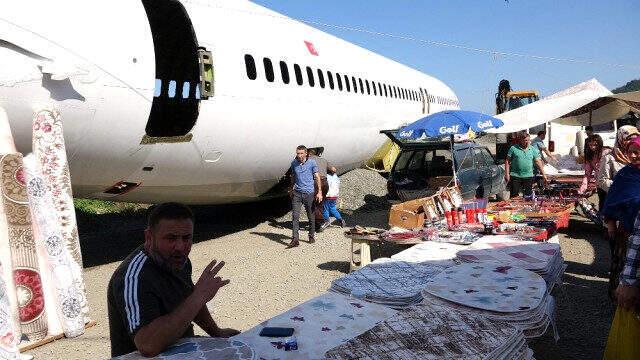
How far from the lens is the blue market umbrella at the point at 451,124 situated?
9680 mm

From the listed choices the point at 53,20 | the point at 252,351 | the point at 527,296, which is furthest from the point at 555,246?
the point at 53,20

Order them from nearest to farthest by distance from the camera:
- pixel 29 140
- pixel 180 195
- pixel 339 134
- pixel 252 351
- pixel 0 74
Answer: pixel 252 351 → pixel 0 74 → pixel 29 140 → pixel 180 195 → pixel 339 134

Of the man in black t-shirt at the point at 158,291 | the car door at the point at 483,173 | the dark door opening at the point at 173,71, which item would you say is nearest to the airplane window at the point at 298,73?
the dark door opening at the point at 173,71

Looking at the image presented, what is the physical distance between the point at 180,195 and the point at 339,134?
14.8 feet

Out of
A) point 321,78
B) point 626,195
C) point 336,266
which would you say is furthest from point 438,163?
point 626,195

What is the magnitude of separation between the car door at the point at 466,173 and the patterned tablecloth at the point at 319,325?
835 cm

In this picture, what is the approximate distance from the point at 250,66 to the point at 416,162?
5509 millimetres

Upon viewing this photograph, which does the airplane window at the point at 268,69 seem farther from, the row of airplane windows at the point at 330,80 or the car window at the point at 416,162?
the car window at the point at 416,162

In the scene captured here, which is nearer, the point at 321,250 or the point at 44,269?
the point at 44,269

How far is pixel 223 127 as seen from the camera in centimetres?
762

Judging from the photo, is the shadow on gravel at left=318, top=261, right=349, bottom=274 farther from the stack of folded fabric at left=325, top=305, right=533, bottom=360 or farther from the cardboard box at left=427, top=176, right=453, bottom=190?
the stack of folded fabric at left=325, top=305, right=533, bottom=360

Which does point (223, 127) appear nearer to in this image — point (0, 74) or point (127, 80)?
point (127, 80)

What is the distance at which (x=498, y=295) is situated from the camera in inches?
146

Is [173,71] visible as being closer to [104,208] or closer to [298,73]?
[298,73]
